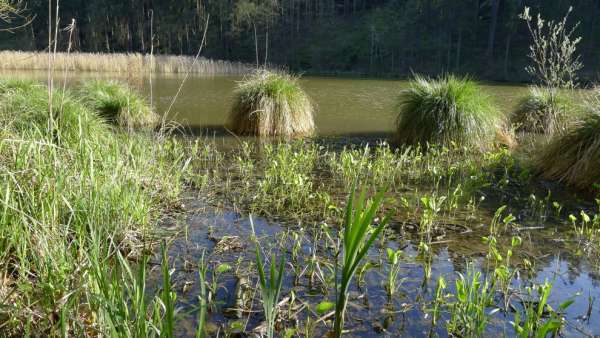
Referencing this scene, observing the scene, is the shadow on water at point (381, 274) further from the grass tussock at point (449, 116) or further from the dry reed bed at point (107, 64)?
the dry reed bed at point (107, 64)

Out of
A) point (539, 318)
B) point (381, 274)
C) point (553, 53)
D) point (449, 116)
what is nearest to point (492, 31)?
point (553, 53)

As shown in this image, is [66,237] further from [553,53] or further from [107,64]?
[107,64]

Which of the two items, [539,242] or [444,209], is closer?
[539,242]

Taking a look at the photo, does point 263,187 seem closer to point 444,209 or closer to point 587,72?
point 444,209

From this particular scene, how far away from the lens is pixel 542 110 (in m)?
9.70

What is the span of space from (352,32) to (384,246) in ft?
131

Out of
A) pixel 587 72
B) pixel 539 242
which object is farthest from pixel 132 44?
pixel 539 242

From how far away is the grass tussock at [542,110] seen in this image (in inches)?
364

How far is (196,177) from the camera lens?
6113 mm

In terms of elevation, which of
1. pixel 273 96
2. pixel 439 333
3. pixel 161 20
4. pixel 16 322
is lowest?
pixel 439 333

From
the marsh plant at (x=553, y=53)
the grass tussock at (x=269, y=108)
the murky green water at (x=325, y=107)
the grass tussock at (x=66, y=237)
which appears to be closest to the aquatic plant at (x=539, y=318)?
the grass tussock at (x=66, y=237)

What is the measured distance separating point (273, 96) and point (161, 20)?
133 feet

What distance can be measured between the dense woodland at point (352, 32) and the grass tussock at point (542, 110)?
21673mm

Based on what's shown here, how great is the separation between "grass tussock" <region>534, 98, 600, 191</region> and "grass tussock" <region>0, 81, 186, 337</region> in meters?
4.65
